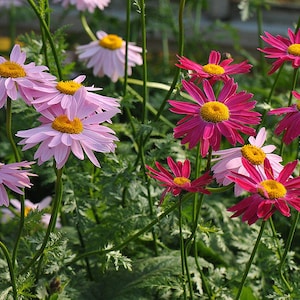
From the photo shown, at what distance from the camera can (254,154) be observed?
4.11 feet

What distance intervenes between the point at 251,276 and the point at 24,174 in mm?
767

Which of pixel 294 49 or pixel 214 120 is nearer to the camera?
pixel 214 120

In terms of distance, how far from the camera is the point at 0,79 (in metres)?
1.31

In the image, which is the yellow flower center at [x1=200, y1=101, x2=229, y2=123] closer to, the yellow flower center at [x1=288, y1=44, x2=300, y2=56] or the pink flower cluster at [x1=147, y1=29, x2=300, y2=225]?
the pink flower cluster at [x1=147, y1=29, x2=300, y2=225]

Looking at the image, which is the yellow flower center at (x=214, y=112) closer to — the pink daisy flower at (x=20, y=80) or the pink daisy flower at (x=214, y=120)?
the pink daisy flower at (x=214, y=120)

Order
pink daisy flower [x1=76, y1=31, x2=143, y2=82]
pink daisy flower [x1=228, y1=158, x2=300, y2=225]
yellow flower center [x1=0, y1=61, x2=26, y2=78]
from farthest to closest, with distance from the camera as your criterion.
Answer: pink daisy flower [x1=76, y1=31, x2=143, y2=82] → yellow flower center [x1=0, y1=61, x2=26, y2=78] → pink daisy flower [x1=228, y1=158, x2=300, y2=225]

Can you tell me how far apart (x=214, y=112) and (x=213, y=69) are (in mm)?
166

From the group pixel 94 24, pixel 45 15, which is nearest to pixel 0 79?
pixel 45 15

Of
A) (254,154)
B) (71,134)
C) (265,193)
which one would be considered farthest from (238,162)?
(71,134)

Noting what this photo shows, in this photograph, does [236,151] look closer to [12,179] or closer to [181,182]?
[181,182]

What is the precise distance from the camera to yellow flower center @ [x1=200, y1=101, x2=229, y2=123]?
120 centimetres

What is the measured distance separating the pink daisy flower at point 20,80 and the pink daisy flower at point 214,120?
0.26 metres

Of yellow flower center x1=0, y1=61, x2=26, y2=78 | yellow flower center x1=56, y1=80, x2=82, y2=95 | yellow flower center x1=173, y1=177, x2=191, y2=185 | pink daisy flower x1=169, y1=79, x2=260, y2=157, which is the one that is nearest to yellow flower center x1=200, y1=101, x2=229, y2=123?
pink daisy flower x1=169, y1=79, x2=260, y2=157

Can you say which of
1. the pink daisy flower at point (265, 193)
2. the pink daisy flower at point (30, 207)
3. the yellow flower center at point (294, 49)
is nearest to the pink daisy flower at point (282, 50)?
the yellow flower center at point (294, 49)
